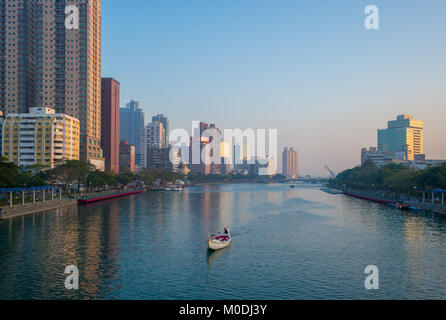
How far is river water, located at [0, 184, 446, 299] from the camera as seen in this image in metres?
33.2

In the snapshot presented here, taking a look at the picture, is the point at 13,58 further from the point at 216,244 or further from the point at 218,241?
the point at 216,244

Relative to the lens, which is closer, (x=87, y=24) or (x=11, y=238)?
(x=11, y=238)

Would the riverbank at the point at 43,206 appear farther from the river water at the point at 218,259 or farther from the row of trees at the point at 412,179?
the row of trees at the point at 412,179

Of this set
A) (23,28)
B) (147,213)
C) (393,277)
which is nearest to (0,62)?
(23,28)

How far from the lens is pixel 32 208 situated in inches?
3302

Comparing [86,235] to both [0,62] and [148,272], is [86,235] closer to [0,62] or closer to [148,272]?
[148,272]

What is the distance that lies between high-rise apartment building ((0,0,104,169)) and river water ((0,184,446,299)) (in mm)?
124513

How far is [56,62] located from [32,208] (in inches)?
4930

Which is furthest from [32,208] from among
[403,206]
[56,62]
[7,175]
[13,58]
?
[13,58]

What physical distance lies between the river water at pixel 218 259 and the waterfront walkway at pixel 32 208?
358 cm

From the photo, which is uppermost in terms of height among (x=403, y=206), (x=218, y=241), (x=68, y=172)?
(x=68, y=172)

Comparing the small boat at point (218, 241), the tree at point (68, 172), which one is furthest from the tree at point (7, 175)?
the small boat at point (218, 241)

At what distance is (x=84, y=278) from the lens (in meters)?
36.1
